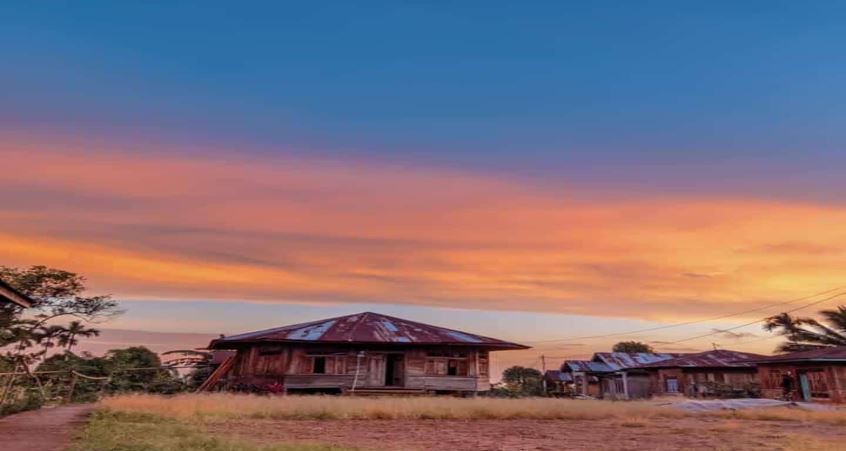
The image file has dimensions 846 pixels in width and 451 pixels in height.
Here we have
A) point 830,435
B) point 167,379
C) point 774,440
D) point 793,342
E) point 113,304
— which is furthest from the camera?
point 793,342

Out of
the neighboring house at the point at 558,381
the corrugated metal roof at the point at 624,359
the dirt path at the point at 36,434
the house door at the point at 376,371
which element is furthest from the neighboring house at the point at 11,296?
the neighboring house at the point at 558,381

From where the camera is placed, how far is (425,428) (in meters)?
13.9

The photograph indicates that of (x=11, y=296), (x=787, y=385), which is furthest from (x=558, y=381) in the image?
(x=11, y=296)

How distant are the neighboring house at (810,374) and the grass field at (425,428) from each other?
12483 millimetres

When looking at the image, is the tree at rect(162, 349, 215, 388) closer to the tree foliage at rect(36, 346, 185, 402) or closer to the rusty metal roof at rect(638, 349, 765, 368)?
the tree foliage at rect(36, 346, 185, 402)

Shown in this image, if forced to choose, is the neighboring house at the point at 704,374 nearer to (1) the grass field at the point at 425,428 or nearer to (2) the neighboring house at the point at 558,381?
(2) the neighboring house at the point at 558,381

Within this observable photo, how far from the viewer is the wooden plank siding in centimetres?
2700

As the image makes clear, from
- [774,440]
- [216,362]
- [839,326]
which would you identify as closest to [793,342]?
[839,326]

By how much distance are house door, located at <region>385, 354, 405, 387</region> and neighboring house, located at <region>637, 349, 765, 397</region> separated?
24193 mm

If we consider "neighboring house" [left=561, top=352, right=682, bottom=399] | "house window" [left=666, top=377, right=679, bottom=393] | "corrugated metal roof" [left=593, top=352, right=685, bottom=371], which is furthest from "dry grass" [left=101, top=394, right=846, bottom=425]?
"corrugated metal roof" [left=593, top=352, right=685, bottom=371]

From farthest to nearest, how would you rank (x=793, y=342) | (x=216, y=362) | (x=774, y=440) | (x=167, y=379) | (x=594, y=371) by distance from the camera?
(x=594, y=371) < (x=793, y=342) < (x=216, y=362) < (x=167, y=379) < (x=774, y=440)

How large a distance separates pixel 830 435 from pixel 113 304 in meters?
31.7

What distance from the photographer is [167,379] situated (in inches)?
1229

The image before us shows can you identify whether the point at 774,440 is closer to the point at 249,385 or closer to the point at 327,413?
the point at 327,413
